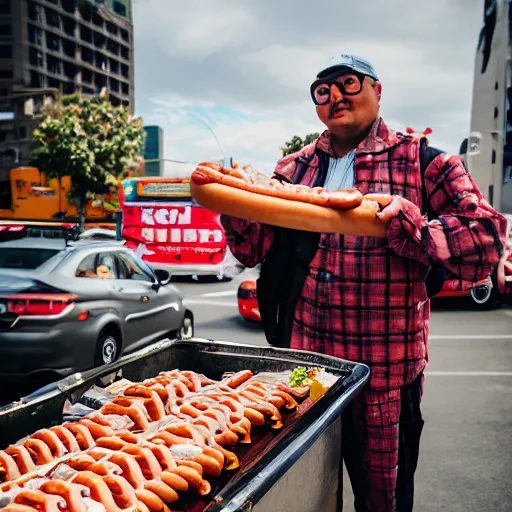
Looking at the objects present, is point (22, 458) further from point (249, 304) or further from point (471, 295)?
point (471, 295)

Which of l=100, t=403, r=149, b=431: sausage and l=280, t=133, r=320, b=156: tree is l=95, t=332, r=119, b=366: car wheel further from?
l=100, t=403, r=149, b=431: sausage

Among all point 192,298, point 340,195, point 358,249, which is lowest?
point 192,298

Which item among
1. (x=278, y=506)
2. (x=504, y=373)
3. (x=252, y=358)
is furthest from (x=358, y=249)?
(x=504, y=373)

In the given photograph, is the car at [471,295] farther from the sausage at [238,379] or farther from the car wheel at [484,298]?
the sausage at [238,379]

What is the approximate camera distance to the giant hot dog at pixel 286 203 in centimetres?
232

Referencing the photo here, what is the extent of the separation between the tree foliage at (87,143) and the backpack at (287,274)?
29.5 metres

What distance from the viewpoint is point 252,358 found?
9.05 ft

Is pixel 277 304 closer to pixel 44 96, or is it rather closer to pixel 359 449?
pixel 359 449

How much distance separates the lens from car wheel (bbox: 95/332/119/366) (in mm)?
6707

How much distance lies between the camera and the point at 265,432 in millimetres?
2174

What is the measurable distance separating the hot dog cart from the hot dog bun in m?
0.61

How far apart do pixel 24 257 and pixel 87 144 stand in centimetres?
2614

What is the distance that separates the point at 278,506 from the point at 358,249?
1.15m

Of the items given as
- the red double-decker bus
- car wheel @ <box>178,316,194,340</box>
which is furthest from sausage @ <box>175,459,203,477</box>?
the red double-decker bus
